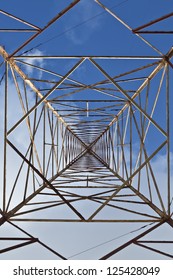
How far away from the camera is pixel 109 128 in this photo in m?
22.6

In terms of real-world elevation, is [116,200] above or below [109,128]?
below

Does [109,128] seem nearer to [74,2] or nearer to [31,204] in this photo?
[31,204]

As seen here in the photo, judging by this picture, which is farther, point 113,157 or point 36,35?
point 113,157

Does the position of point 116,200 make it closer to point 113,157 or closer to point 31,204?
point 31,204

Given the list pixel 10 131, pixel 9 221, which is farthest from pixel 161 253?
pixel 10 131

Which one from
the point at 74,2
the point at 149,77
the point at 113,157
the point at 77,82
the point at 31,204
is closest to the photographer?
the point at 74,2

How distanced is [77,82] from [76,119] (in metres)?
9.38

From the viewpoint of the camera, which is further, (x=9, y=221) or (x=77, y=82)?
(x=77, y=82)

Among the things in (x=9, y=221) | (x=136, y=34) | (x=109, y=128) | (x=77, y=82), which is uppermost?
(x=109, y=128)

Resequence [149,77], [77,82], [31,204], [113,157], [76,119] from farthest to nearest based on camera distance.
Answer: [76,119] → [113,157] → [77,82] → [149,77] → [31,204]
